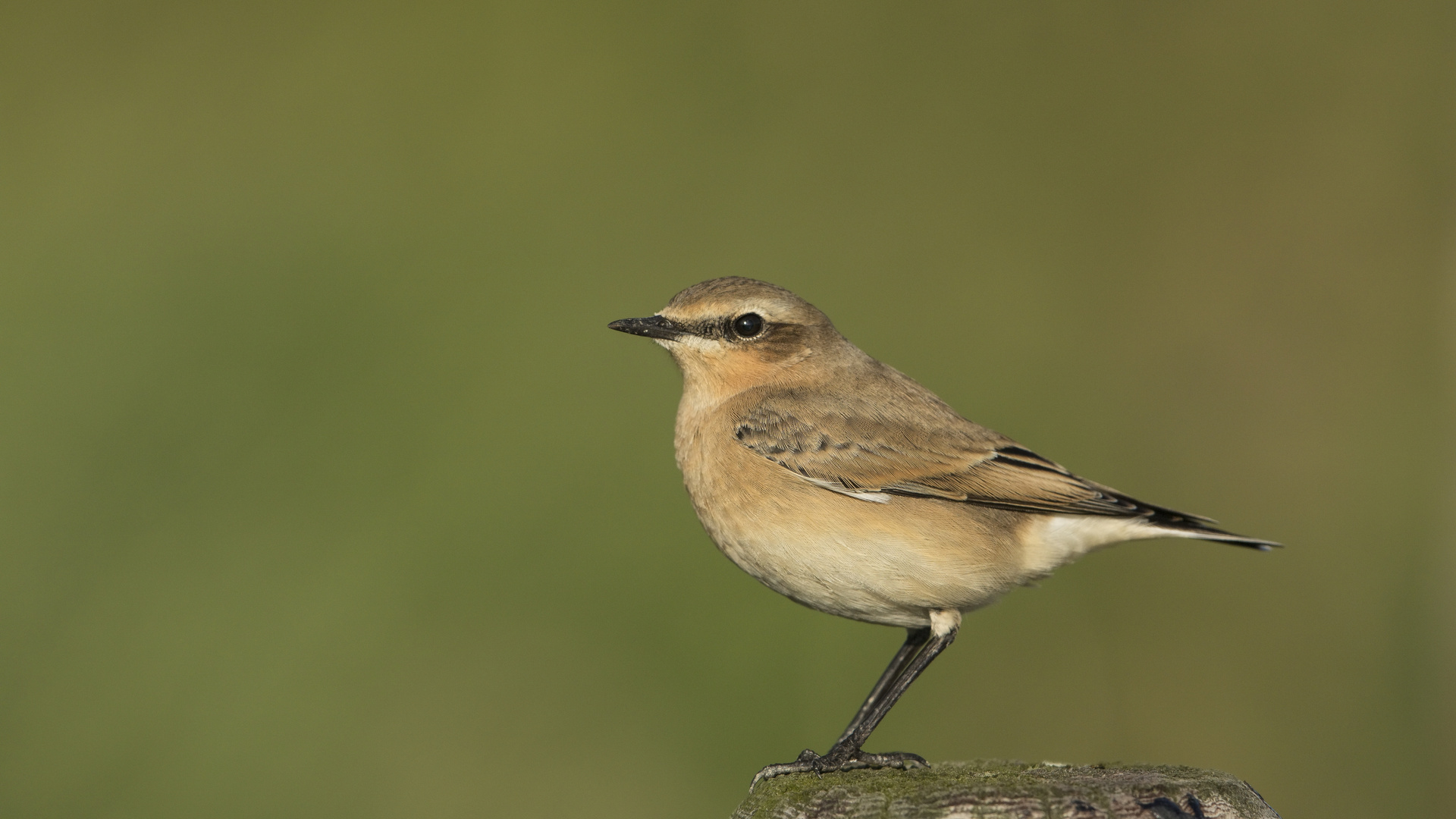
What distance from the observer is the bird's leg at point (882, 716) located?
14.0ft

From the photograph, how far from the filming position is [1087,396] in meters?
7.67

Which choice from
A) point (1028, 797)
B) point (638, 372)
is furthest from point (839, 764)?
point (638, 372)

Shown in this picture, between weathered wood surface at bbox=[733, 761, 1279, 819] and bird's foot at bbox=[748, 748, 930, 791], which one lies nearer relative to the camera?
weathered wood surface at bbox=[733, 761, 1279, 819]

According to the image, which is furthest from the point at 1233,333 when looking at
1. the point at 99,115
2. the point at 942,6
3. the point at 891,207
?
the point at 99,115

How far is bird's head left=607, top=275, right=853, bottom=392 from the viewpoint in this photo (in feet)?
17.1

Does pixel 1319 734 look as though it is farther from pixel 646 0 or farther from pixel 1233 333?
pixel 646 0

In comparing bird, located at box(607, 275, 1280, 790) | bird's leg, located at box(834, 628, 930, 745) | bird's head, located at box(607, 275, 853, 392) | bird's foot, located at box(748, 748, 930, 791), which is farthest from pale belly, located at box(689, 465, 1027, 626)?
bird's head, located at box(607, 275, 853, 392)

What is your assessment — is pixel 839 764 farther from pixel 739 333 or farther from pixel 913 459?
pixel 739 333

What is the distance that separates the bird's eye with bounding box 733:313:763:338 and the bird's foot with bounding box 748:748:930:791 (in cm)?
186

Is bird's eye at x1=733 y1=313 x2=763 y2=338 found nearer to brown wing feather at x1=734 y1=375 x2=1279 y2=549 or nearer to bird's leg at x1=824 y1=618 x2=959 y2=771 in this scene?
brown wing feather at x1=734 y1=375 x2=1279 y2=549

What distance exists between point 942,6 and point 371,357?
15.0 ft

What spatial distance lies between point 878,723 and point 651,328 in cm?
188

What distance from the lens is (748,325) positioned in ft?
17.5

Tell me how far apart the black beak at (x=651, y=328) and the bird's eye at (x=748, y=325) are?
246 mm
